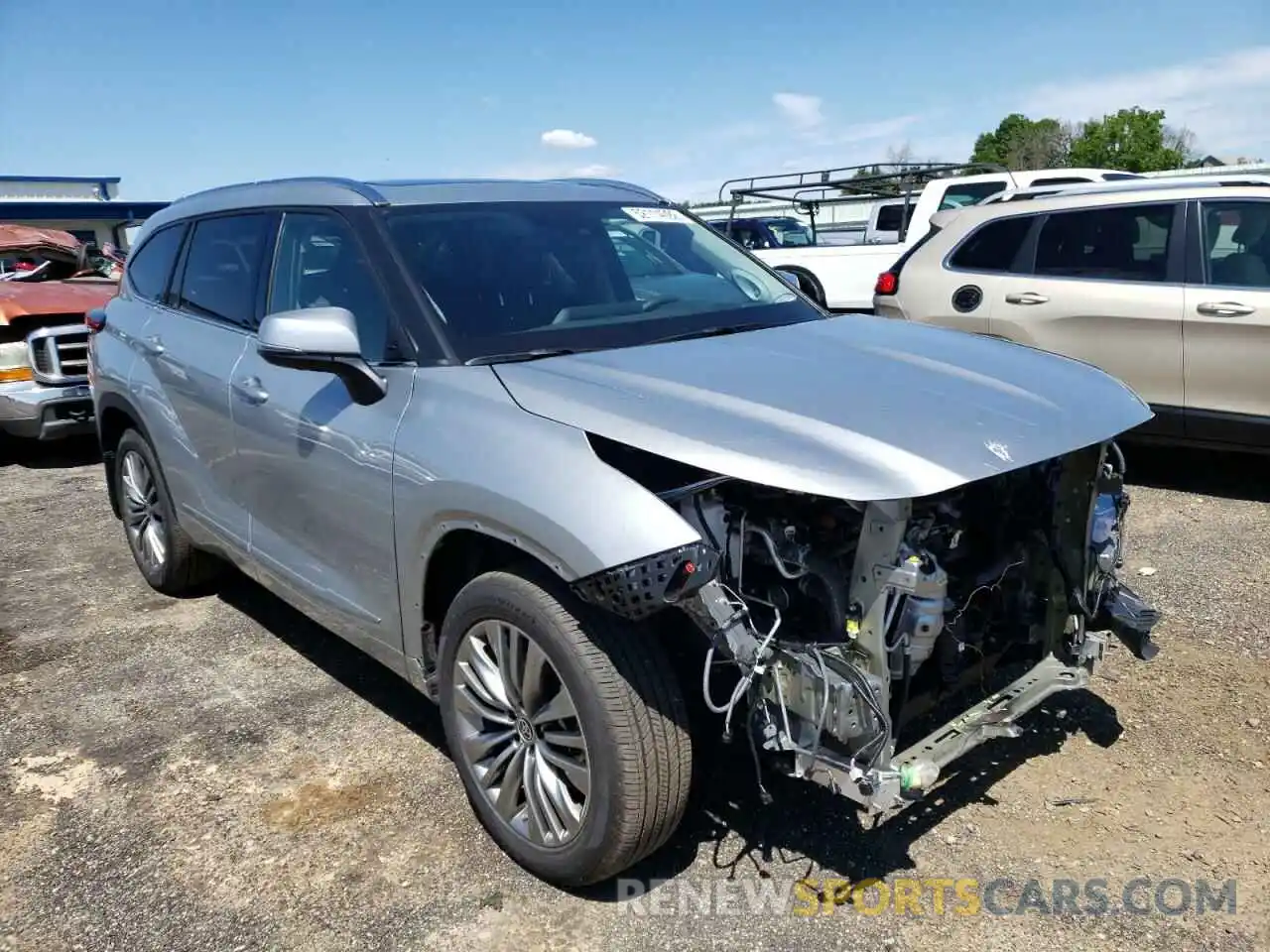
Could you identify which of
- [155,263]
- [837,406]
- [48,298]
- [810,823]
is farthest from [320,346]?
[48,298]

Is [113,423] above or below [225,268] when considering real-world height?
below

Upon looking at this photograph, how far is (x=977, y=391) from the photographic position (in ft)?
8.84

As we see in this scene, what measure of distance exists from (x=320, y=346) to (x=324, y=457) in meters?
0.47

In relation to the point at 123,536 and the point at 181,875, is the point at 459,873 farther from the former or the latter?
the point at 123,536

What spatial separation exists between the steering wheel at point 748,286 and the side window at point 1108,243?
A: 3319 mm

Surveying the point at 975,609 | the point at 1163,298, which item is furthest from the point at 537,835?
the point at 1163,298

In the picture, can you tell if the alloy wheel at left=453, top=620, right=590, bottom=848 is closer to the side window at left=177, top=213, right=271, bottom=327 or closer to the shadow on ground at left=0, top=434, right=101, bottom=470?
the side window at left=177, top=213, right=271, bottom=327

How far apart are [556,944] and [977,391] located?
1786 millimetres

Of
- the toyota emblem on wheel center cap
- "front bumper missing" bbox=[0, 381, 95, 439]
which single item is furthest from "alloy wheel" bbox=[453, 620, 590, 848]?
"front bumper missing" bbox=[0, 381, 95, 439]

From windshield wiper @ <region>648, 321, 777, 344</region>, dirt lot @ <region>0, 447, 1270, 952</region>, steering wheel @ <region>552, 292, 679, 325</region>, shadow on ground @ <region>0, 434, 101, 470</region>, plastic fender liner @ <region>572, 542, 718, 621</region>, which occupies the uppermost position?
steering wheel @ <region>552, 292, 679, 325</region>

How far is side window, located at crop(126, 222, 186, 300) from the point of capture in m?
4.58

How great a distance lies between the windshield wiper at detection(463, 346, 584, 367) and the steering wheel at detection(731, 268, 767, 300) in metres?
0.95

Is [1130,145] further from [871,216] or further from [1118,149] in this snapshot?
[871,216]

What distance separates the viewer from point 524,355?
2916 mm
